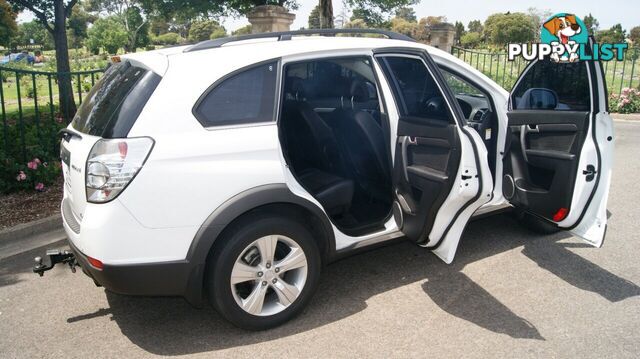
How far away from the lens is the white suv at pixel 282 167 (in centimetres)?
272

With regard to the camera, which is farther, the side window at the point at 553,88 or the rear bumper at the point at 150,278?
the side window at the point at 553,88

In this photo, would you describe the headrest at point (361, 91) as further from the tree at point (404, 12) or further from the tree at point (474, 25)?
the tree at point (474, 25)

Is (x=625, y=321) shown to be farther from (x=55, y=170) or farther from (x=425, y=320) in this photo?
(x=55, y=170)

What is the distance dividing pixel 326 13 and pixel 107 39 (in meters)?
40.8

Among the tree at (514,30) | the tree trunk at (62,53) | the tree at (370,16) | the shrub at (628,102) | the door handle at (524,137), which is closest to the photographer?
the door handle at (524,137)

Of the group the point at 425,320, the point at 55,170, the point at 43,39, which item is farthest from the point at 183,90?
the point at 43,39

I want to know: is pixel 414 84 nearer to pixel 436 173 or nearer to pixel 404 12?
pixel 436 173

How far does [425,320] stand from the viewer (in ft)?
10.7

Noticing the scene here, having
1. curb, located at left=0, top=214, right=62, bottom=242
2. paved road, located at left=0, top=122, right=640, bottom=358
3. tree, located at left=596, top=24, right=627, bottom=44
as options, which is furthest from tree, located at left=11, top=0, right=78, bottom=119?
tree, located at left=596, top=24, right=627, bottom=44

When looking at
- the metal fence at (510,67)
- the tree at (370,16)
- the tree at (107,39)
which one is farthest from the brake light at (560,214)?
the tree at (107,39)

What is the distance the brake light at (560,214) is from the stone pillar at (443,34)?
9.42 meters

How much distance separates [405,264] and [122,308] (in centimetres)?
213

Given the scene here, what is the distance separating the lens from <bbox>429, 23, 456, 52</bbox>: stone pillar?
1234 cm

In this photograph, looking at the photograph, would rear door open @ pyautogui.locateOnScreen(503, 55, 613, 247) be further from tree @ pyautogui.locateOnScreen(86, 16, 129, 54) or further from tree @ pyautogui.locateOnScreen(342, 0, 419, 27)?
tree @ pyautogui.locateOnScreen(86, 16, 129, 54)
